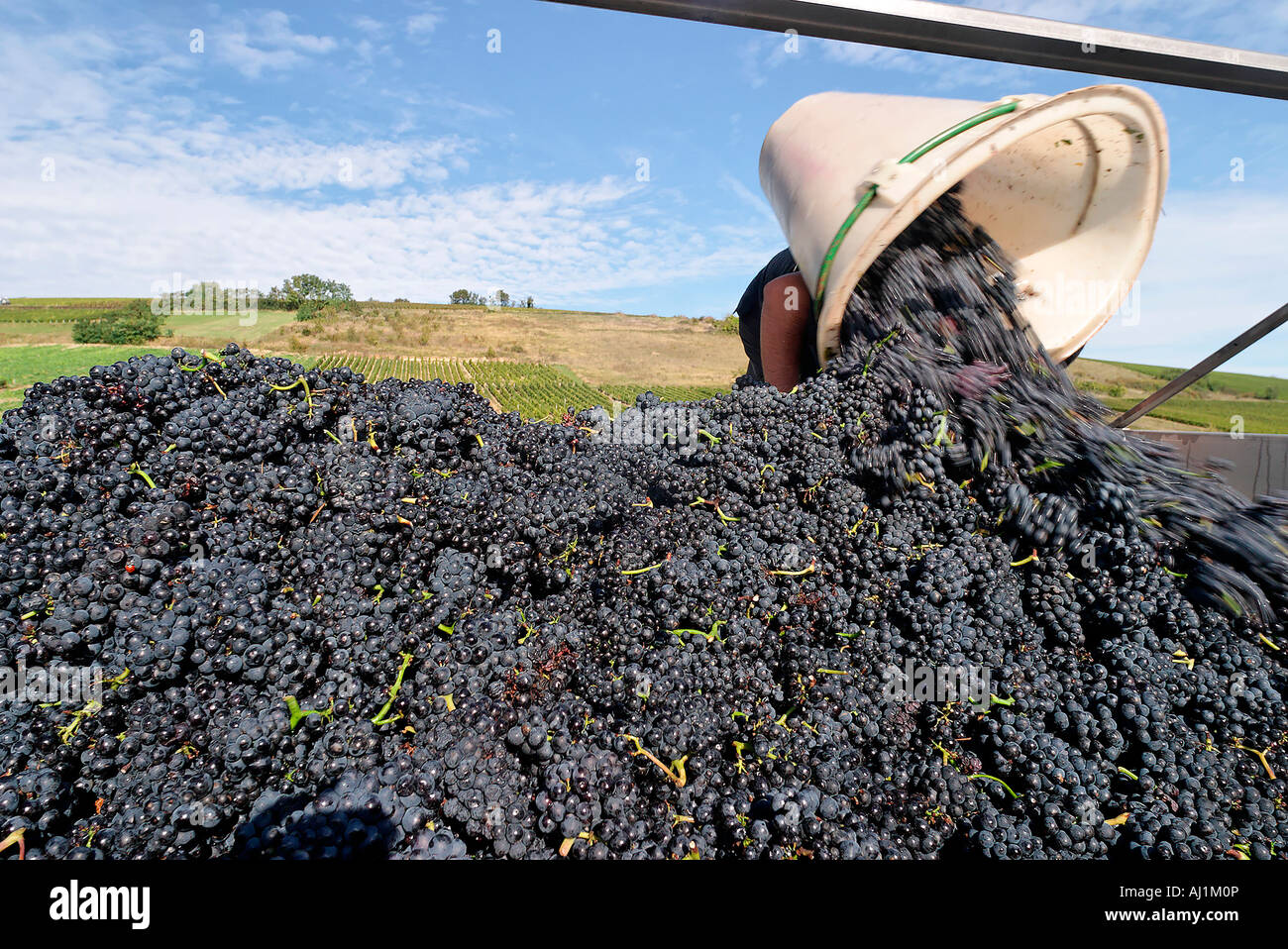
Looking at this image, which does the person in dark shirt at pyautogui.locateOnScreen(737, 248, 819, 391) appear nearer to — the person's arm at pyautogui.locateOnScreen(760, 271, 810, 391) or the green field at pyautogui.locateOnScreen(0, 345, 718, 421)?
the person's arm at pyautogui.locateOnScreen(760, 271, 810, 391)

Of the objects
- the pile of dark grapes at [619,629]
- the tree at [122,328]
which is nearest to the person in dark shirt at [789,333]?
the pile of dark grapes at [619,629]

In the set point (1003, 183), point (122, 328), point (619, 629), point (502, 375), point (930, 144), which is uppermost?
point (122, 328)

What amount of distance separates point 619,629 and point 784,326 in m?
2.40

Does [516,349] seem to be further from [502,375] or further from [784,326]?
[784,326]

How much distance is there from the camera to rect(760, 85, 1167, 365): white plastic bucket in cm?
247

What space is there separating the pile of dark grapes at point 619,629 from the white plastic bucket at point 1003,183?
0.87 m

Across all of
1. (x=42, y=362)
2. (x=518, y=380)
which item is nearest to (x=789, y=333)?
(x=42, y=362)

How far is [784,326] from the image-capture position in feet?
11.4

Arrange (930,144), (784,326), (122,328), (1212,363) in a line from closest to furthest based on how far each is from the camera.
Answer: (930,144)
(1212,363)
(784,326)
(122,328)

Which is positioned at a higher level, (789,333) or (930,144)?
(930,144)
